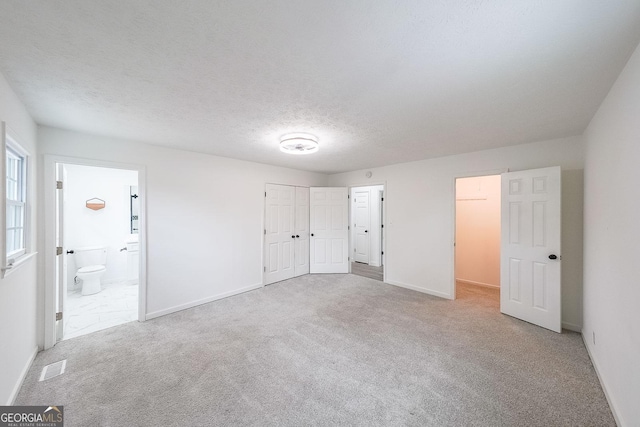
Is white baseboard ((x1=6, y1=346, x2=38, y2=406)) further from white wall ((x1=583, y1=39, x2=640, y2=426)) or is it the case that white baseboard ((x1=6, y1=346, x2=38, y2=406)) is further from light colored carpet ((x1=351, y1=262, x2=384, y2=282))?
light colored carpet ((x1=351, y1=262, x2=384, y2=282))

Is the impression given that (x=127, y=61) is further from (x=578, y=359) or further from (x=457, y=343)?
(x=578, y=359)

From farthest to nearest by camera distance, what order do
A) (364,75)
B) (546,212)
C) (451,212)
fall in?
(451,212) → (546,212) → (364,75)

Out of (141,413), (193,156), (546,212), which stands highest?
(193,156)

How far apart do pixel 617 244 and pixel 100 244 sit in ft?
22.8

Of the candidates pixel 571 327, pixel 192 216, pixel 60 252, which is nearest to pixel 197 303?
pixel 192 216

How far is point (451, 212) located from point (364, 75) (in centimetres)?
303

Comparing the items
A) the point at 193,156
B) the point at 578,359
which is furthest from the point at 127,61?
the point at 578,359

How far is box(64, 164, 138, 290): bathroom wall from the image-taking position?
4.25 meters

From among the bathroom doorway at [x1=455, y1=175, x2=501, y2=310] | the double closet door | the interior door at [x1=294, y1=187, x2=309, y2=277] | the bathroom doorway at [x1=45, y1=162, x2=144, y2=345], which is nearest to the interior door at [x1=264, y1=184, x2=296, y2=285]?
the double closet door

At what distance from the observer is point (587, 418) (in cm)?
159

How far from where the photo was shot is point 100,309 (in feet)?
11.2

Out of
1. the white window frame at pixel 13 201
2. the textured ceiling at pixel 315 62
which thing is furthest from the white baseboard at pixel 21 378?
the textured ceiling at pixel 315 62

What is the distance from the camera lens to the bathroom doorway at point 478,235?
4.34 meters

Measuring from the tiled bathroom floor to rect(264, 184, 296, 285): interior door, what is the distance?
7.03ft
